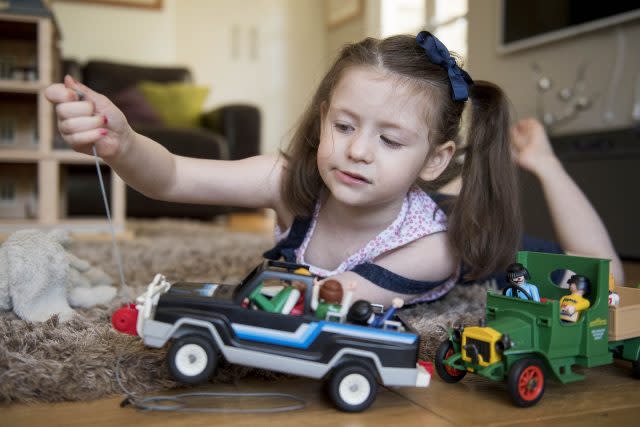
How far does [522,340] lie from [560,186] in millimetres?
894

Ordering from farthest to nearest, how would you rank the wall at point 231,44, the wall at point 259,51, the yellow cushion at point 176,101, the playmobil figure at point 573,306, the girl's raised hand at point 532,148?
1. the wall at point 259,51
2. the wall at point 231,44
3. the yellow cushion at point 176,101
4. the girl's raised hand at point 532,148
5. the playmobil figure at point 573,306

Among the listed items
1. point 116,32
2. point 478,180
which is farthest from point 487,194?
point 116,32

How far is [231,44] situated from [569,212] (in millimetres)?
4126

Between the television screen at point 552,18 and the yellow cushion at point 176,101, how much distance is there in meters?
1.90

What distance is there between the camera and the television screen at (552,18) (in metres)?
2.37

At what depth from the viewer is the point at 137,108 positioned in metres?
3.56

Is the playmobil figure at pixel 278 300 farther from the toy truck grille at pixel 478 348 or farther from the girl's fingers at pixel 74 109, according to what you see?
the girl's fingers at pixel 74 109

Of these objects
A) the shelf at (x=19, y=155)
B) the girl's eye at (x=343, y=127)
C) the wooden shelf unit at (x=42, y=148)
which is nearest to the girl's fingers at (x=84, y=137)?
the girl's eye at (x=343, y=127)

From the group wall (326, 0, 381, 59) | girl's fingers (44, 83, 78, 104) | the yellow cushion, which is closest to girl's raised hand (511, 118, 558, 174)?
girl's fingers (44, 83, 78, 104)

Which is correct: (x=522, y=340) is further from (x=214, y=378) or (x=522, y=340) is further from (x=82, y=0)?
(x=82, y=0)

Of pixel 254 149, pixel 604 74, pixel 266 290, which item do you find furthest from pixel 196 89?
pixel 266 290

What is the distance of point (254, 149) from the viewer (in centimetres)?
380

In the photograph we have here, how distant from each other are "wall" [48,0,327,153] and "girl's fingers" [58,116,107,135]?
13.2 ft

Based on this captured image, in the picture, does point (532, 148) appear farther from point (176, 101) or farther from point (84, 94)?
point (176, 101)
